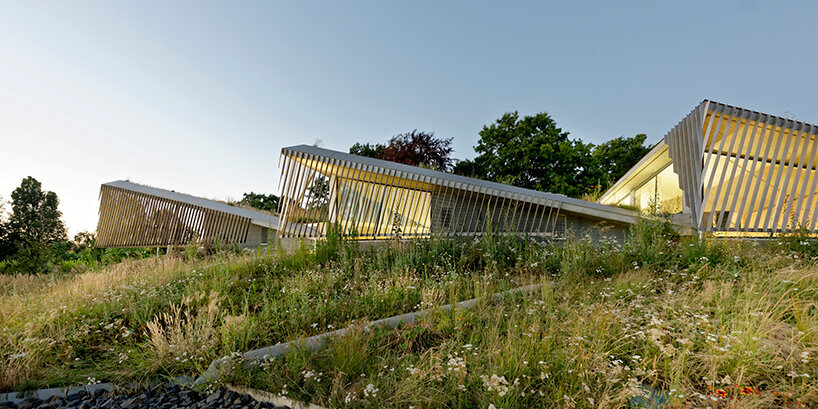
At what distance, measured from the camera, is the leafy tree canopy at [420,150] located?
17797 mm

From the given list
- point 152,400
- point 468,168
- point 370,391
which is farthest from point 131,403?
point 468,168

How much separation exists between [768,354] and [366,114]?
12.6 metres

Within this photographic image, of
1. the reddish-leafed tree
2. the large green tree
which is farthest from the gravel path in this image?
the large green tree

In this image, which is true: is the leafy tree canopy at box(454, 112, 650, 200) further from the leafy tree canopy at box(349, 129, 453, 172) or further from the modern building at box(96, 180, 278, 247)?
the modern building at box(96, 180, 278, 247)

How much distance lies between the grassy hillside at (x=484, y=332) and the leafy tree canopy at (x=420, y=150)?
12.5 metres

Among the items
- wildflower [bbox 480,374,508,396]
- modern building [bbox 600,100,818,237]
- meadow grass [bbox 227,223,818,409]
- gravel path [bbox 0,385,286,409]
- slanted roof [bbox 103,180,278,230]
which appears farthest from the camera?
slanted roof [bbox 103,180,278,230]

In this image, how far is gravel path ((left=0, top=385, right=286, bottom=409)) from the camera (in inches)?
95.2

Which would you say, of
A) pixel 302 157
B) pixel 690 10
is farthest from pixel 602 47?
pixel 302 157

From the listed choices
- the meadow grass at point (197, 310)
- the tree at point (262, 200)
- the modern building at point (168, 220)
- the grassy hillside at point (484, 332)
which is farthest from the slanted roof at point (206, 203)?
the tree at point (262, 200)

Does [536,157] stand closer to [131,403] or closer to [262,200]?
[262,200]

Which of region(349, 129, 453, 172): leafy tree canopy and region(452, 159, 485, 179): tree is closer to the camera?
region(349, 129, 453, 172): leafy tree canopy

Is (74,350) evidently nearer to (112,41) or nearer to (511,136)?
(112,41)

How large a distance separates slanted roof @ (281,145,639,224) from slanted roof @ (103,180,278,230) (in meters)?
4.46

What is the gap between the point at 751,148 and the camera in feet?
23.3
